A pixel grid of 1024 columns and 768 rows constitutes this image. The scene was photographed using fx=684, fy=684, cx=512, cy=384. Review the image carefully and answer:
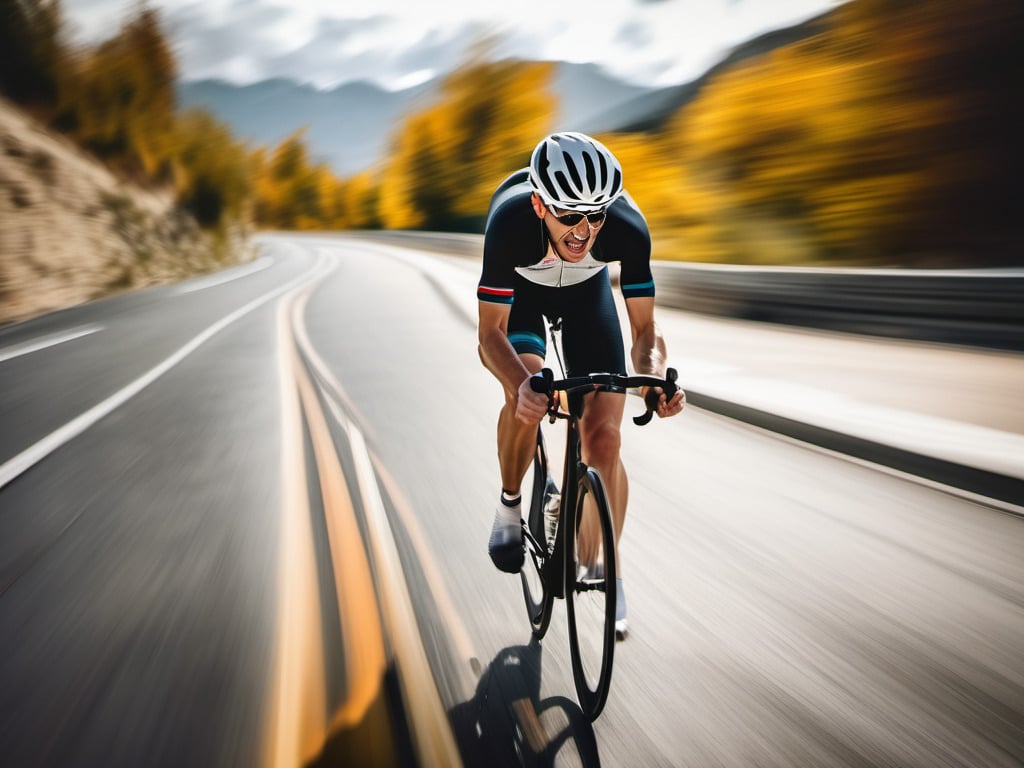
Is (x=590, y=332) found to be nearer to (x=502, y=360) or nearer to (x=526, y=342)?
(x=526, y=342)

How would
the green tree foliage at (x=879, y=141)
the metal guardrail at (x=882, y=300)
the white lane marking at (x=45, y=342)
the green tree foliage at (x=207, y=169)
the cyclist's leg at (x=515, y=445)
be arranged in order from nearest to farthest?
the cyclist's leg at (x=515, y=445)
the metal guardrail at (x=882, y=300)
the white lane marking at (x=45, y=342)
the green tree foliage at (x=879, y=141)
the green tree foliage at (x=207, y=169)

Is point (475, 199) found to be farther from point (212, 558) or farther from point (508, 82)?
point (212, 558)

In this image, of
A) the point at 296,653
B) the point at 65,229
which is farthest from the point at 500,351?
the point at 65,229

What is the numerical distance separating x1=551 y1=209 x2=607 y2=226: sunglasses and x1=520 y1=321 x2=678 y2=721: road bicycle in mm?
553

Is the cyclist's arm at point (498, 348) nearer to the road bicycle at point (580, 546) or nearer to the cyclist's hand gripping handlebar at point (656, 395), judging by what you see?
the road bicycle at point (580, 546)

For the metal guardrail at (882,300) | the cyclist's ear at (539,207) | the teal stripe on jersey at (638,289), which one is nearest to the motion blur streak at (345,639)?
the teal stripe on jersey at (638,289)

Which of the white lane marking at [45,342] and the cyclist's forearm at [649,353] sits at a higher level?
the cyclist's forearm at [649,353]

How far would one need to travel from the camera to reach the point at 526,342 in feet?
9.55

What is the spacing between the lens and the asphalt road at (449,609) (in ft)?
7.16

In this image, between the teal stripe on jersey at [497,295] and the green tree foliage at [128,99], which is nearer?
the teal stripe on jersey at [497,295]

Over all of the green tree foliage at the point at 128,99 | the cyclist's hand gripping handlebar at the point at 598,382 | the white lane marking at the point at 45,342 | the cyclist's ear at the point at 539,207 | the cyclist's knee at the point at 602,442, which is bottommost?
the white lane marking at the point at 45,342

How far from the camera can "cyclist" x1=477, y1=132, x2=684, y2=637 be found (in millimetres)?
2312

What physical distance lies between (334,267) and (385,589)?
23.0 m

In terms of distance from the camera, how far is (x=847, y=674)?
7.96 feet
